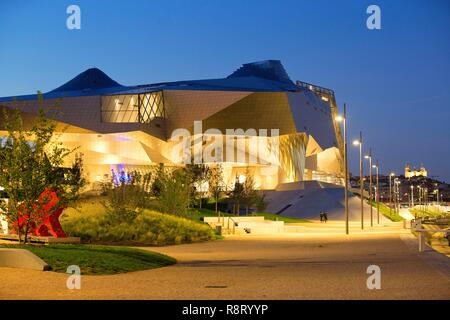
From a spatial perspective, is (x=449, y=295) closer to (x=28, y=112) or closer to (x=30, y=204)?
(x=30, y=204)

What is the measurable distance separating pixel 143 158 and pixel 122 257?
64138mm

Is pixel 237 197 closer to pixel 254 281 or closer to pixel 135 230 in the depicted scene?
pixel 135 230

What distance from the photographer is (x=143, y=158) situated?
8112 cm

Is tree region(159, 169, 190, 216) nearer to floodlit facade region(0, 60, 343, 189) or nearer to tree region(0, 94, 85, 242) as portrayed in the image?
tree region(0, 94, 85, 242)

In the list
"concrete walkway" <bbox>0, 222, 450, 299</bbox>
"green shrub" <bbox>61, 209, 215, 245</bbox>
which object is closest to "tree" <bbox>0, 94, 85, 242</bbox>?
"concrete walkway" <bbox>0, 222, 450, 299</bbox>

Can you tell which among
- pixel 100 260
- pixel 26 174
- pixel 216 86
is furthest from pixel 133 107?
pixel 100 260

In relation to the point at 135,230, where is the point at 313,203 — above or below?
above

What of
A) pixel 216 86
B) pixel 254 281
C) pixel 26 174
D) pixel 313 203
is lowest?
pixel 254 281

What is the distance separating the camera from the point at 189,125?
85125mm

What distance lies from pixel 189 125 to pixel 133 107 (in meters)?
7.15

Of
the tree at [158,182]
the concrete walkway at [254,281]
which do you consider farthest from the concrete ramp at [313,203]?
the concrete walkway at [254,281]

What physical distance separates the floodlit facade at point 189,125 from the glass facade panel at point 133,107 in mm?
118

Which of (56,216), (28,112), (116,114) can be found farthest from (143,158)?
(56,216)

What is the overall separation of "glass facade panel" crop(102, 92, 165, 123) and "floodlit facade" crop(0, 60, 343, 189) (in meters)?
0.12
